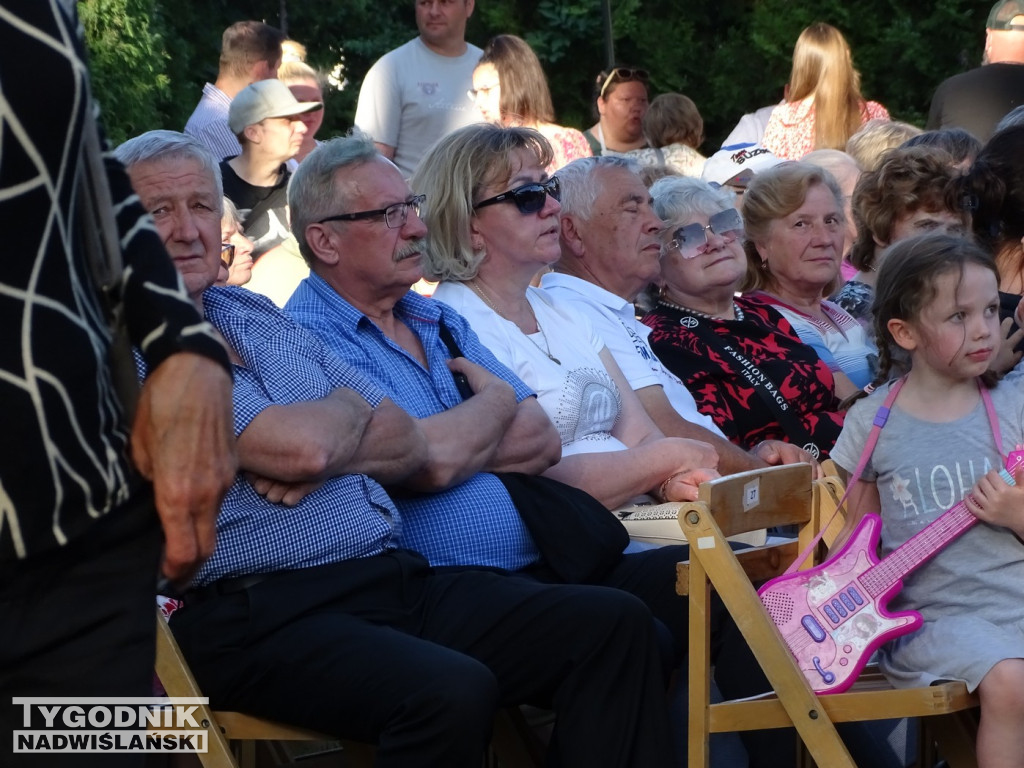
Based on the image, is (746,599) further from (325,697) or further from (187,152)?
(187,152)

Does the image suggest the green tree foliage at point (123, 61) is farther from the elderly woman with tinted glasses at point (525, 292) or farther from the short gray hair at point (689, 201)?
the elderly woman with tinted glasses at point (525, 292)

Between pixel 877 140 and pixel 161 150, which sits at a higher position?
pixel 161 150

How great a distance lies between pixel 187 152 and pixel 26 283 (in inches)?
65.4

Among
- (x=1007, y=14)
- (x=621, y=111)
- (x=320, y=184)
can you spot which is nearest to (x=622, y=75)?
(x=621, y=111)

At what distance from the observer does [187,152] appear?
323 cm

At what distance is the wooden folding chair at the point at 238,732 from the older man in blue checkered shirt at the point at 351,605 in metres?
0.03

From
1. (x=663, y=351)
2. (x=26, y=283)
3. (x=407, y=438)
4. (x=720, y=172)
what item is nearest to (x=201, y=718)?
(x=407, y=438)

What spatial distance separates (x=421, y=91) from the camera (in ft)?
24.3

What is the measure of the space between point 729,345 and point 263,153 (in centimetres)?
259

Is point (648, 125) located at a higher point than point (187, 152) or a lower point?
lower

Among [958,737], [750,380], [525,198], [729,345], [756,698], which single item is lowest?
[958,737]

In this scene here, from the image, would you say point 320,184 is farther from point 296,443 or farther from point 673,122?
point 673,122

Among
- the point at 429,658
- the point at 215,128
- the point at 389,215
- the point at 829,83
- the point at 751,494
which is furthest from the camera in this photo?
the point at 829,83

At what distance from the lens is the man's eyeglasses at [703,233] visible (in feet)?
15.9
